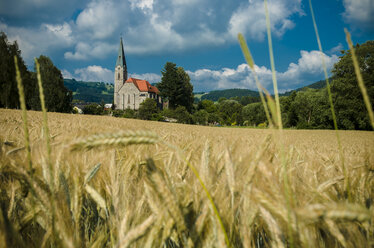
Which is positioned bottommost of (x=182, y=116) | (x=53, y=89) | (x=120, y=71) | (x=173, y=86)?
(x=182, y=116)

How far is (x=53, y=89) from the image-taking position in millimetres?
32875

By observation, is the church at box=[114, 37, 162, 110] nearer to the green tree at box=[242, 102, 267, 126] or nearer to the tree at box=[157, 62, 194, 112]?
the tree at box=[157, 62, 194, 112]

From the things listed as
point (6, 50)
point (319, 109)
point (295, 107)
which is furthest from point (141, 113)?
point (295, 107)

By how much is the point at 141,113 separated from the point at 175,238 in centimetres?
3313

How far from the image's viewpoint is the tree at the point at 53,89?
3222 cm

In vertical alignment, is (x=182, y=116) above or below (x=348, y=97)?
below

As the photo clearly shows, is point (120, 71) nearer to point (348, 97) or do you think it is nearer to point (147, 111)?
point (147, 111)

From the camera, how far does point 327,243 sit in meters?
0.61

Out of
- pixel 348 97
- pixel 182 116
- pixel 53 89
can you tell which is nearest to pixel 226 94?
pixel 182 116

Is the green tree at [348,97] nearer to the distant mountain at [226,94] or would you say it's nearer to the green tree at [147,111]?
the green tree at [147,111]

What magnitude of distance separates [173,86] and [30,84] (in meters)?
23.7

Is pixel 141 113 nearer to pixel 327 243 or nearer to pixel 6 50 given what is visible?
pixel 6 50

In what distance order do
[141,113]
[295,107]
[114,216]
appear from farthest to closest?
1. [295,107]
2. [141,113]
3. [114,216]

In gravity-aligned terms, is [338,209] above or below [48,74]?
below
